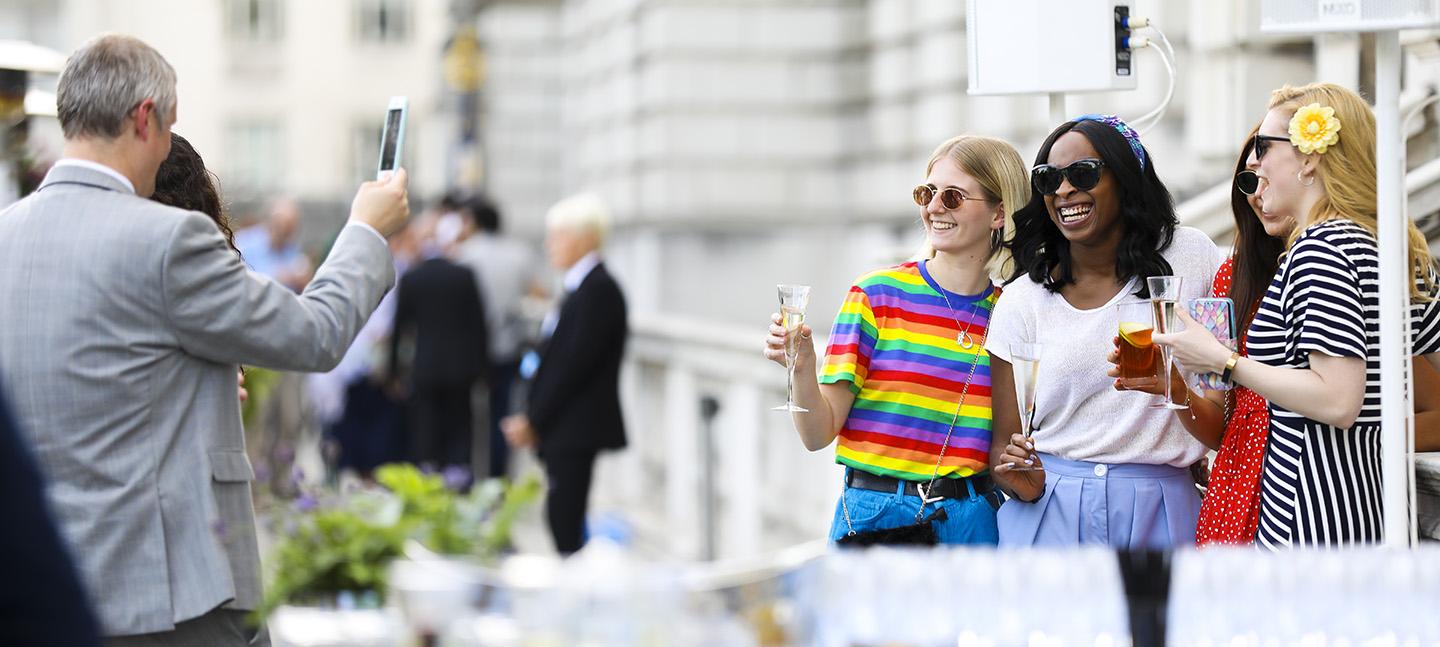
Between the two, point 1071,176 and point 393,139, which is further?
point 1071,176

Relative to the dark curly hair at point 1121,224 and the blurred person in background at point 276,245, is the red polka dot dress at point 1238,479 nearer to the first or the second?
the dark curly hair at point 1121,224

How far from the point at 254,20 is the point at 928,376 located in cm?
5176

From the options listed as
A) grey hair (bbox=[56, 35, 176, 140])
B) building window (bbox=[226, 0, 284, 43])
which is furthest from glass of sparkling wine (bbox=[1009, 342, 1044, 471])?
building window (bbox=[226, 0, 284, 43])

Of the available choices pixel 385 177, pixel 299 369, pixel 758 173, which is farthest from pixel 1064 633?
pixel 758 173

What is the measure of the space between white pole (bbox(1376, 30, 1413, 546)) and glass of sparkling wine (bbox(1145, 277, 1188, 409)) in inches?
15.5

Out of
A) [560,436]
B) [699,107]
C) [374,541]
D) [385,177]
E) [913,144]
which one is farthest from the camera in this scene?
[699,107]

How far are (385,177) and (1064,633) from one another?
6.31ft

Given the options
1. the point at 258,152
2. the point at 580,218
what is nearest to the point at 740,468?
the point at 580,218

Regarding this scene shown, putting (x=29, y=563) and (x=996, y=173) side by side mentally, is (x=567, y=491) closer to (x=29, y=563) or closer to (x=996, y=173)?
(x=996, y=173)

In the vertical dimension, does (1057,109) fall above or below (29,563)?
above

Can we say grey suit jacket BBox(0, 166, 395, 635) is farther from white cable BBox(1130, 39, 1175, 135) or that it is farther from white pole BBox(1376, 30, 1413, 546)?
white cable BBox(1130, 39, 1175, 135)

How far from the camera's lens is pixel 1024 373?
157 inches

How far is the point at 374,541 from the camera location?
10.4ft

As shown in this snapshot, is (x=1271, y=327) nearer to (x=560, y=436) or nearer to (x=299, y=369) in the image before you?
(x=299, y=369)
